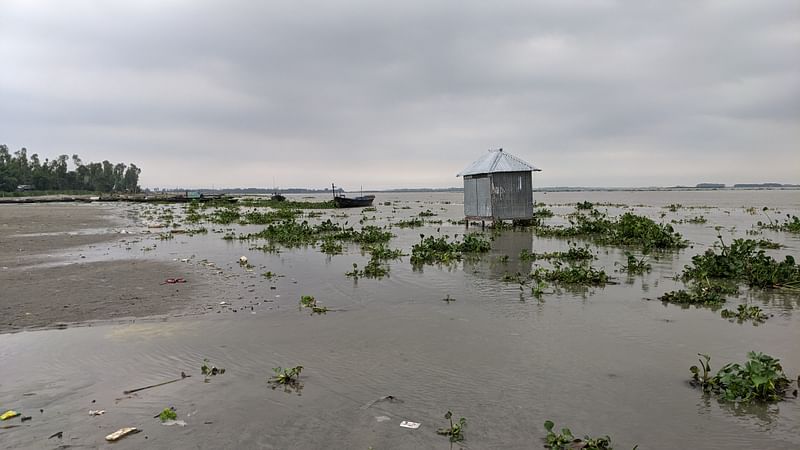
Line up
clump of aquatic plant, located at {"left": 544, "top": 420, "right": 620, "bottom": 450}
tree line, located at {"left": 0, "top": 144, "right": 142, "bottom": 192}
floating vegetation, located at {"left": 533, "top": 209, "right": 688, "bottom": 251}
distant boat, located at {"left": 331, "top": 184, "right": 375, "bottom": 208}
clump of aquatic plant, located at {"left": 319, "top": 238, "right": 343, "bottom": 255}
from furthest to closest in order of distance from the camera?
tree line, located at {"left": 0, "top": 144, "right": 142, "bottom": 192}, distant boat, located at {"left": 331, "top": 184, "right": 375, "bottom": 208}, floating vegetation, located at {"left": 533, "top": 209, "right": 688, "bottom": 251}, clump of aquatic plant, located at {"left": 319, "top": 238, "right": 343, "bottom": 255}, clump of aquatic plant, located at {"left": 544, "top": 420, "right": 620, "bottom": 450}

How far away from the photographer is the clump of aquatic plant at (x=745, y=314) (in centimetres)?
860

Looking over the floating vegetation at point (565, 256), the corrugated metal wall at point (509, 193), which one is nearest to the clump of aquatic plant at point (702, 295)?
the floating vegetation at point (565, 256)

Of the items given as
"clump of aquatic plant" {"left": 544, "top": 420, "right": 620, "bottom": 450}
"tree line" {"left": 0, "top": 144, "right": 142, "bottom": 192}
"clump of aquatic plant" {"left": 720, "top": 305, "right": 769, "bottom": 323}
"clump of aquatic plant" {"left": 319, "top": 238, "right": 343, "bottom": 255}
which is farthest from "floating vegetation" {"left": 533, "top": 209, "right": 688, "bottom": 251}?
"tree line" {"left": 0, "top": 144, "right": 142, "bottom": 192}

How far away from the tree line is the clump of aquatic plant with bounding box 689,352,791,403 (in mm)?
115536

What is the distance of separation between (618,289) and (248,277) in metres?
9.22

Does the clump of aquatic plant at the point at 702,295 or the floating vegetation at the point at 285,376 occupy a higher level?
the floating vegetation at the point at 285,376

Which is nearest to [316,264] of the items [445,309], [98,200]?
[445,309]

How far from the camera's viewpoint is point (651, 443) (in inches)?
178

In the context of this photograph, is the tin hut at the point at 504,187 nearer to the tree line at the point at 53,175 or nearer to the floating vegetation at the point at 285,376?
the floating vegetation at the point at 285,376

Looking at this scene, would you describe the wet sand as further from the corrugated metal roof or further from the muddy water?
the corrugated metal roof

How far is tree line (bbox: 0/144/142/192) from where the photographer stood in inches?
3742

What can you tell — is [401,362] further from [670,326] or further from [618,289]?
[618,289]

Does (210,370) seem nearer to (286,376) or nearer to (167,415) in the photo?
(286,376)

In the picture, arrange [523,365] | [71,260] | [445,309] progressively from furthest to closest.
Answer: [71,260] → [445,309] → [523,365]
